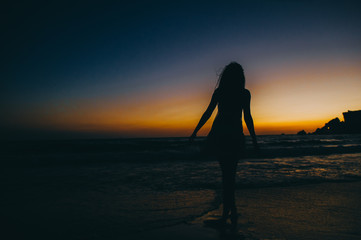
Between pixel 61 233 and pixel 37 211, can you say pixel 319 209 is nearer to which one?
pixel 61 233

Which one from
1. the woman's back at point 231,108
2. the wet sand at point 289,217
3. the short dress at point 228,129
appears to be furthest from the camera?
the woman's back at point 231,108

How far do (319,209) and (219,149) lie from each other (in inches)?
92.5

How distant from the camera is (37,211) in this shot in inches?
142

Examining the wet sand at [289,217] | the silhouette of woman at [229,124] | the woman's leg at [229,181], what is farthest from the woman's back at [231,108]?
the wet sand at [289,217]

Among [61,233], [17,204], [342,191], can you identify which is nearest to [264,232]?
[61,233]

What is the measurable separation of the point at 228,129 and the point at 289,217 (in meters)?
1.77

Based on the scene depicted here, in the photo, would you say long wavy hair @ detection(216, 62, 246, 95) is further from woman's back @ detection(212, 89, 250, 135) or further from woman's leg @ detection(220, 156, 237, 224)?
woman's leg @ detection(220, 156, 237, 224)

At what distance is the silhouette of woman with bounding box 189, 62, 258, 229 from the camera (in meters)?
2.81

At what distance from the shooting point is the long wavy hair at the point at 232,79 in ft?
9.61

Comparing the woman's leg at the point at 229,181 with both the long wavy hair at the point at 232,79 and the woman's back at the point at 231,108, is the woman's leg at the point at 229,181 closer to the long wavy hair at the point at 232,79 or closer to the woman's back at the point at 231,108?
the woman's back at the point at 231,108

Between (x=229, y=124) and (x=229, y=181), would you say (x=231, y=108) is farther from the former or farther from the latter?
(x=229, y=181)

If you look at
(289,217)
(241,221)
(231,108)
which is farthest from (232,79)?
(289,217)

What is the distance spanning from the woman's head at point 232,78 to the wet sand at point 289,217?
1928 mm

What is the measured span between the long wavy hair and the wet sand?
6.26 ft
